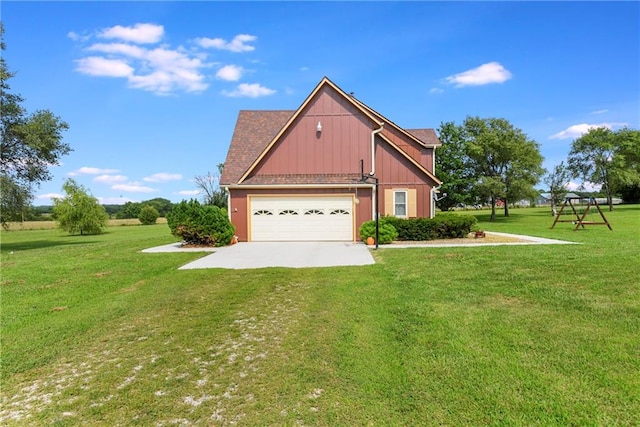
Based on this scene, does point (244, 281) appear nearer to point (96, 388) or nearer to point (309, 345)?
point (309, 345)

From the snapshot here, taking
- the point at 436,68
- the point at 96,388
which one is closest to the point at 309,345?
the point at 96,388

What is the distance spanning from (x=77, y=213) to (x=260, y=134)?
2767 cm

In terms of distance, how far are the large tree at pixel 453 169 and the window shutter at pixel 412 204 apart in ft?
60.3

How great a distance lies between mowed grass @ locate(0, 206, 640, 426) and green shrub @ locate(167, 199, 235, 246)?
705cm

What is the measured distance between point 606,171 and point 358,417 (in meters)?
53.9

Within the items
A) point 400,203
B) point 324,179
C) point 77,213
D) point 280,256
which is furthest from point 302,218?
point 77,213

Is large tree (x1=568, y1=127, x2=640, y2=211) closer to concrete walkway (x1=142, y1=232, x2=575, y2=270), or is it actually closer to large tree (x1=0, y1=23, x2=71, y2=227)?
concrete walkway (x1=142, y1=232, x2=575, y2=270)

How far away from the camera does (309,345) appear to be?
Result: 4605 millimetres

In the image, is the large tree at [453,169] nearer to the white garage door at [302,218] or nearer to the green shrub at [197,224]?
the white garage door at [302,218]

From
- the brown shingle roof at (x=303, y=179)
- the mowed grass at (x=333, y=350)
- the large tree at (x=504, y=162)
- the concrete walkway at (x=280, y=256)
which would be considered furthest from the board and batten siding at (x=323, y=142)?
the large tree at (x=504, y=162)

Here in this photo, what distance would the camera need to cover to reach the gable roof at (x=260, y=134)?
59.0 ft

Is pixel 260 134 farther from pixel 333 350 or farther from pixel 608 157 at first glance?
pixel 608 157

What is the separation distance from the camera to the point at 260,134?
21.4 metres

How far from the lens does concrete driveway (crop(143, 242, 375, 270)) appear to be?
35.0 ft
